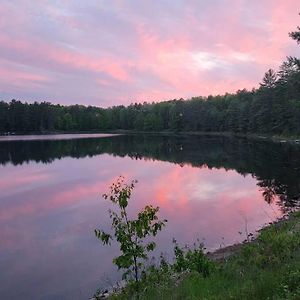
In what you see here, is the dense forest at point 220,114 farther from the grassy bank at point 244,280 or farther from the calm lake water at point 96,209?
the grassy bank at point 244,280

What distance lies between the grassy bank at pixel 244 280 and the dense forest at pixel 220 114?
61.8 m

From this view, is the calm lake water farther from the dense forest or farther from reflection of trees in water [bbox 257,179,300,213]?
the dense forest

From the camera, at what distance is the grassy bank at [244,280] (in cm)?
809

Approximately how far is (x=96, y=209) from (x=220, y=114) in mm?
124726

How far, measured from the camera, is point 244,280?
990 centimetres

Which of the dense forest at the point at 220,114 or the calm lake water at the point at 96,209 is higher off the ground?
the dense forest at the point at 220,114

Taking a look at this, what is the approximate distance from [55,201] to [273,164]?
29.2 metres

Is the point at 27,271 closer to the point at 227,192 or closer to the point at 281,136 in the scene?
the point at 227,192

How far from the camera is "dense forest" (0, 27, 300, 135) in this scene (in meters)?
95.2

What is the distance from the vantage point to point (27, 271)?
16.3m

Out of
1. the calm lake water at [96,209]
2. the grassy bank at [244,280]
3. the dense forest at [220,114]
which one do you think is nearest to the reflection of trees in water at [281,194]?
the calm lake water at [96,209]

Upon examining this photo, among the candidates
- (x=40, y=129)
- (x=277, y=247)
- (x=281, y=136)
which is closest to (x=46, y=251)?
(x=277, y=247)

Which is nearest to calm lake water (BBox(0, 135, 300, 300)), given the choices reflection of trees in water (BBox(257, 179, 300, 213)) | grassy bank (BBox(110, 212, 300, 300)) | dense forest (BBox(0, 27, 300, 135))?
reflection of trees in water (BBox(257, 179, 300, 213))

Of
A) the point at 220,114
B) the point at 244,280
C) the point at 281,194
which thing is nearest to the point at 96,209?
the point at 281,194
